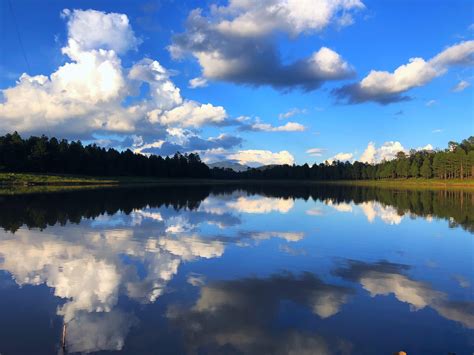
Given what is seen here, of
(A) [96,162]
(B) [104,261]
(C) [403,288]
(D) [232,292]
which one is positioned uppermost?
(A) [96,162]

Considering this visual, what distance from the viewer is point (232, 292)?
12.9 m

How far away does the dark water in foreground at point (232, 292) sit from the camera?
9.17 m

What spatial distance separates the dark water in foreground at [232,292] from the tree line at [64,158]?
101553 mm

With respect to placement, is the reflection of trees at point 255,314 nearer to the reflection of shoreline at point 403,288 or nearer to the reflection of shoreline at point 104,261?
the reflection of shoreline at point 403,288

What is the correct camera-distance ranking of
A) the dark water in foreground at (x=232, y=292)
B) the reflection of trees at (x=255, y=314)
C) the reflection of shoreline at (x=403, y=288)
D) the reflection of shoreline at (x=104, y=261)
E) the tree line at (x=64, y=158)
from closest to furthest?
the reflection of trees at (x=255, y=314) → the dark water in foreground at (x=232, y=292) → the reflection of shoreline at (x=104, y=261) → the reflection of shoreline at (x=403, y=288) → the tree line at (x=64, y=158)

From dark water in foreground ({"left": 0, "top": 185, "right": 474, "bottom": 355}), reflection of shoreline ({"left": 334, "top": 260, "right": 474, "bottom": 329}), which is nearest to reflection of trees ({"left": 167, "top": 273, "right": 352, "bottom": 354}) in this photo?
dark water in foreground ({"left": 0, "top": 185, "right": 474, "bottom": 355})

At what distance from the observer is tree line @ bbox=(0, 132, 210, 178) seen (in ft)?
372

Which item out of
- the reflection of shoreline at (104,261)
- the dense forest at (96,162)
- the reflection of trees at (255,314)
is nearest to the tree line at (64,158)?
the dense forest at (96,162)

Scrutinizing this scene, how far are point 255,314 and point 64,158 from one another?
13452cm

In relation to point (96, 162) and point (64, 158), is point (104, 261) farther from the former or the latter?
point (96, 162)

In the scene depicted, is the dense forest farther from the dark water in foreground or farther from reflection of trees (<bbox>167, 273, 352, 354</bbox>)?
reflection of trees (<bbox>167, 273, 352, 354</bbox>)

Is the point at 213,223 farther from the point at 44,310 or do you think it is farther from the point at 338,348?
the point at 338,348

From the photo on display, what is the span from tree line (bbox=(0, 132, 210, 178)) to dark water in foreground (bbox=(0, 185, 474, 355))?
102 m

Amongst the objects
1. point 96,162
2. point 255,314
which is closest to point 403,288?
point 255,314
